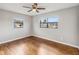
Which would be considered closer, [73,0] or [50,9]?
[73,0]

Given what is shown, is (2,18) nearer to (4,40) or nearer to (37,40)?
(4,40)

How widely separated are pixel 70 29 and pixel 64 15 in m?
0.51

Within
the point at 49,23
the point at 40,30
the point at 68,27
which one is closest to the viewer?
the point at 49,23

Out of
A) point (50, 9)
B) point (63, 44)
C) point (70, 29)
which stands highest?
point (50, 9)

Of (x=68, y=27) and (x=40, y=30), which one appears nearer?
(x=40, y=30)

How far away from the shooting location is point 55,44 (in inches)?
84.3

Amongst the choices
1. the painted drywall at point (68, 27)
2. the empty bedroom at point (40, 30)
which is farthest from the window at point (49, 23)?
the painted drywall at point (68, 27)

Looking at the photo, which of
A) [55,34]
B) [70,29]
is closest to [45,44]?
[55,34]

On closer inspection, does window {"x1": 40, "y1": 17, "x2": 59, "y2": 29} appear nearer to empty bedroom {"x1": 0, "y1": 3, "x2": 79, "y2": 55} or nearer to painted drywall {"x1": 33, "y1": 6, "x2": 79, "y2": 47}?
empty bedroom {"x1": 0, "y1": 3, "x2": 79, "y2": 55}

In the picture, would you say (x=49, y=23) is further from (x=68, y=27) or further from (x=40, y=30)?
(x=68, y=27)

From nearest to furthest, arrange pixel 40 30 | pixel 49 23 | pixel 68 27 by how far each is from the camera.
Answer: pixel 49 23
pixel 40 30
pixel 68 27

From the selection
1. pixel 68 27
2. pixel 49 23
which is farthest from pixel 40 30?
pixel 68 27

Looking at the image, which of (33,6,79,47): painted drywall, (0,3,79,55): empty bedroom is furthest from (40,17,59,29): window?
(33,6,79,47): painted drywall

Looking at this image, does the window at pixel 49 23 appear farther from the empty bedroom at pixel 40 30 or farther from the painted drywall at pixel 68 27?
the painted drywall at pixel 68 27
